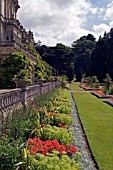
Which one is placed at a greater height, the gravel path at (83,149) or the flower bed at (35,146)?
the flower bed at (35,146)

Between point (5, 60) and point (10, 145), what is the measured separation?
1890 centimetres

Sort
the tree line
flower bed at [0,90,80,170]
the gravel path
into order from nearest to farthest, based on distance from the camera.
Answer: flower bed at [0,90,80,170] < the gravel path < the tree line

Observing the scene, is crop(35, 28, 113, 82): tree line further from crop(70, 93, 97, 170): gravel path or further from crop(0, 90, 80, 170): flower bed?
crop(0, 90, 80, 170): flower bed

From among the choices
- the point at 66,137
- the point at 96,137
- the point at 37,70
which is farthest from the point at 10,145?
the point at 37,70

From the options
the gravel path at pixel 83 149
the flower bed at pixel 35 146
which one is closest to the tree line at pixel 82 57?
the gravel path at pixel 83 149

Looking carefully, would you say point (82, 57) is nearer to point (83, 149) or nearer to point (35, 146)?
point (83, 149)

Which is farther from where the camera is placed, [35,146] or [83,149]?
[83,149]

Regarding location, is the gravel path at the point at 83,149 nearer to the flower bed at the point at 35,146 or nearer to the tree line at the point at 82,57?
the flower bed at the point at 35,146

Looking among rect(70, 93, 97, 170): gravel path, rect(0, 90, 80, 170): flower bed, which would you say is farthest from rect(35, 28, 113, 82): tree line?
rect(0, 90, 80, 170): flower bed

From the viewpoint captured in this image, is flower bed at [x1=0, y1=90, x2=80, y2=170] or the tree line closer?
flower bed at [x1=0, y1=90, x2=80, y2=170]

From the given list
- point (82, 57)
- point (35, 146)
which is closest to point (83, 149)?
point (35, 146)

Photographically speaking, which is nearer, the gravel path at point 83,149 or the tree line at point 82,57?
the gravel path at point 83,149

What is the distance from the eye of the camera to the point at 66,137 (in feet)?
19.1

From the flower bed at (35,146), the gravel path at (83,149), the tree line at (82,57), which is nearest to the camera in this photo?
the flower bed at (35,146)
